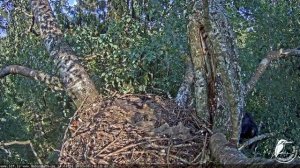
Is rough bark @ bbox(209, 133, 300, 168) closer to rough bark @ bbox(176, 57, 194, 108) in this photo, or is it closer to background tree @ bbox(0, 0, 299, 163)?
rough bark @ bbox(176, 57, 194, 108)

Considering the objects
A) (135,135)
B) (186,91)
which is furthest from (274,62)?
(135,135)

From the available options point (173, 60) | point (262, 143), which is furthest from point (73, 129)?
point (262, 143)

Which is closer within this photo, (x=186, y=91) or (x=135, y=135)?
(x=135, y=135)

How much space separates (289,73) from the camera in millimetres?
8961

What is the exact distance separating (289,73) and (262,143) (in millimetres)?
1384

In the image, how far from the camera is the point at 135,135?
Result: 3754 mm

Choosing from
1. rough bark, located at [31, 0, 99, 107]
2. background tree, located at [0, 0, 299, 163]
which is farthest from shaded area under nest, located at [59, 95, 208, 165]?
background tree, located at [0, 0, 299, 163]

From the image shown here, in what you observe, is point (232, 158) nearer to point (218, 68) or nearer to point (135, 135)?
point (135, 135)

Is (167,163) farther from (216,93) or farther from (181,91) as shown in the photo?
(181,91)

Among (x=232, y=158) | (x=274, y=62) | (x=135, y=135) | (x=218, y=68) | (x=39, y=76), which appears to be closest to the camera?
(x=232, y=158)

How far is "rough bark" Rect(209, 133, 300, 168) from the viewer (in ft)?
7.00

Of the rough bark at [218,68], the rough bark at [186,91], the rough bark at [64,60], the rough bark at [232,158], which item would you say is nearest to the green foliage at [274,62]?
the rough bark at [186,91]

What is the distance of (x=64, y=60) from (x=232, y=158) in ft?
10.1

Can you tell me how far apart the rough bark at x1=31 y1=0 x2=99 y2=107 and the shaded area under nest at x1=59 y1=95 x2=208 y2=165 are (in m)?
0.70
